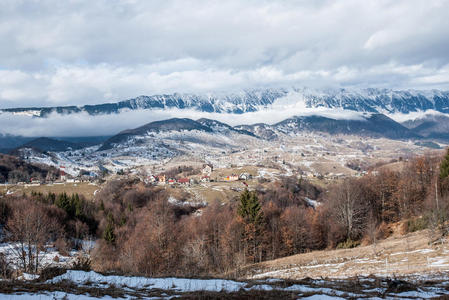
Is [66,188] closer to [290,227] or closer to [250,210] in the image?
[250,210]

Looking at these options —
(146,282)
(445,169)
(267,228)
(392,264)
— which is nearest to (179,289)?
(146,282)

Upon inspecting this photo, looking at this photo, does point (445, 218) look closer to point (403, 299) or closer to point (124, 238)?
point (403, 299)

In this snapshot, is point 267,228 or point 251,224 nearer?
point 251,224

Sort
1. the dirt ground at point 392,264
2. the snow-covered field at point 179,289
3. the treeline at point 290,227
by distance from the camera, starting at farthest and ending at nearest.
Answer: the treeline at point 290,227, the dirt ground at point 392,264, the snow-covered field at point 179,289

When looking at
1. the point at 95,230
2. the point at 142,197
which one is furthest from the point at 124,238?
the point at 142,197

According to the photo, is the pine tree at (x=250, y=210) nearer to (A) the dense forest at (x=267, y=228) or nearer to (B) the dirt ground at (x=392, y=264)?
(A) the dense forest at (x=267, y=228)

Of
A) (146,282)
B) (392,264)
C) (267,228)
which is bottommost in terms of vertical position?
(267,228)

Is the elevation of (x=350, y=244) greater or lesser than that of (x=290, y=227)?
greater

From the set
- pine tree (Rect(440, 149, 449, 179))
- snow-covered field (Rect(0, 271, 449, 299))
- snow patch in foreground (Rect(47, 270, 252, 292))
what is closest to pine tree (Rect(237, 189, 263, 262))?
pine tree (Rect(440, 149, 449, 179))

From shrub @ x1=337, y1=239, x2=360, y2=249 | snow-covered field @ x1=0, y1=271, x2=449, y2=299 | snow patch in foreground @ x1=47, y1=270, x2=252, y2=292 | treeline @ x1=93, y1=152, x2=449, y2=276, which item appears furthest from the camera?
shrub @ x1=337, y1=239, x2=360, y2=249

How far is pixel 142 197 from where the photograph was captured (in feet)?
477

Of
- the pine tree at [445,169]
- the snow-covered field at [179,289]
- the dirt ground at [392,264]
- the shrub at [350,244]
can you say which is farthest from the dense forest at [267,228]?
the snow-covered field at [179,289]

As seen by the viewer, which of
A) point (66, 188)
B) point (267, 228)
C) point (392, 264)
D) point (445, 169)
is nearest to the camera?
point (392, 264)

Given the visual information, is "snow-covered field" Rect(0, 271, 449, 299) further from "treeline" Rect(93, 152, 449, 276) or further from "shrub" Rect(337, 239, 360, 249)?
"shrub" Rect(337, 239, 360, 249)
